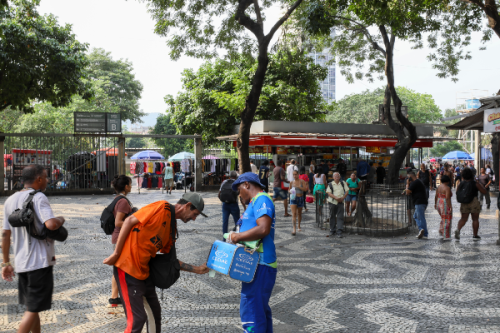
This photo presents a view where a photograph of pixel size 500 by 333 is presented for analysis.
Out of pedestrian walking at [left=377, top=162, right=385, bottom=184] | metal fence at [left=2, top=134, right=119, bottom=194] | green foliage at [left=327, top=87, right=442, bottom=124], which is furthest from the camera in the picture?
green foliage at [left=327, top=87, right=442, bottom=124]

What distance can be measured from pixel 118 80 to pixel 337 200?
127 feet

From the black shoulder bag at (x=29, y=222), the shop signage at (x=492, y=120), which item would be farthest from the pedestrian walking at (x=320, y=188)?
the black shoulder bag at (x=29, y=222)

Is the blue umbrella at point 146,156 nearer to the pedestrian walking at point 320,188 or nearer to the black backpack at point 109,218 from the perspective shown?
the pedestrian walking at point 320,188

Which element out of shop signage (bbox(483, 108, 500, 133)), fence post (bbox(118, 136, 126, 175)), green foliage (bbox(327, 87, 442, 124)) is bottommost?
fence post (bbox(118, 136, 126, 175))

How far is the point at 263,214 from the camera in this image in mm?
3195

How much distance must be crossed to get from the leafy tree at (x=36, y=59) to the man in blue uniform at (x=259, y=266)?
14.5m

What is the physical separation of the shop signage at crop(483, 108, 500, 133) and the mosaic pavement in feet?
8.30

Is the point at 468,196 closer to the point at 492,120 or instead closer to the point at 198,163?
the point at 492,120

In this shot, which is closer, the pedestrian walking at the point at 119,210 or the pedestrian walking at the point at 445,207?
the pedestrian walking at the point at 119,210

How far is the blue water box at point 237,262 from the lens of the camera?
311 centimetres

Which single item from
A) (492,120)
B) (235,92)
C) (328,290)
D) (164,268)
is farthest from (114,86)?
(164,268)

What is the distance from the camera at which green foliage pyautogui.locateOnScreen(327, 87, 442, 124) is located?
56125 mm

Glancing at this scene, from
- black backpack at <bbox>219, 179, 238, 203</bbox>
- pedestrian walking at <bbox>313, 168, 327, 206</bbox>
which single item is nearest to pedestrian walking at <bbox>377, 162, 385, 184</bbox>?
pedestrian walking at <bbox>313, 168, 327, 206</bbox>

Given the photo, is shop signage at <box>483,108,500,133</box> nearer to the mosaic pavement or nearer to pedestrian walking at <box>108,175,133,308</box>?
the mosaic pavement
